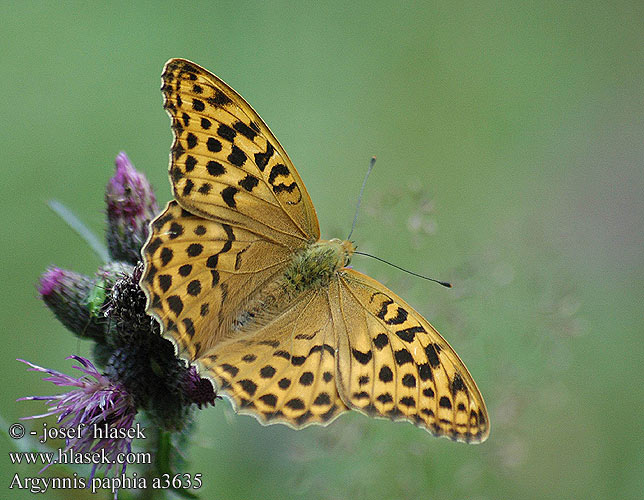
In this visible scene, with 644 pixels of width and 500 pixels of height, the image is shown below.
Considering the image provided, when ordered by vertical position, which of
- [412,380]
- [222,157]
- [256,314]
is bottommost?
[412,380]

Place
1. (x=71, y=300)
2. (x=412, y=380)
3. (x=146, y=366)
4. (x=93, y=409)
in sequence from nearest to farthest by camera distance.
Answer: (x=412, y=380), (x=93, y=409), (x=146, y=366), (x=71, y=300)

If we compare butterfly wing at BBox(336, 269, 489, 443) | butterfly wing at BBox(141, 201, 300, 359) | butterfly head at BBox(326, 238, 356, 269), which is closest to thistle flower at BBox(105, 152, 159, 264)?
butterfly wing at BBox(141, 201, 300, 359)

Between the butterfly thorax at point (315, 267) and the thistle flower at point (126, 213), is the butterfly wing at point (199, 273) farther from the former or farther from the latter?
the thistle flower at point (126, 213)

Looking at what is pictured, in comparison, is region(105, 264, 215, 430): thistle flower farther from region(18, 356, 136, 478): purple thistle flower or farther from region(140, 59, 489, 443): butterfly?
region(140, 59, 489, 443): butterfly

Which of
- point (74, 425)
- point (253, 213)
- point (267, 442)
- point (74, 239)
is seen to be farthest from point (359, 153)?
point (74, 425)

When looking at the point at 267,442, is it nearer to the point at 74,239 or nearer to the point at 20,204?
the point at 74,239

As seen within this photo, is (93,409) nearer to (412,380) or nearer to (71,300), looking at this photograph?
(71,300)

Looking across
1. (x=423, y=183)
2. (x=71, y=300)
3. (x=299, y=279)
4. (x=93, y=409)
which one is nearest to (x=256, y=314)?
(x=299, y=279)

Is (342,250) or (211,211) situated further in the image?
(342,250)
